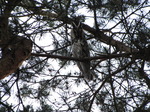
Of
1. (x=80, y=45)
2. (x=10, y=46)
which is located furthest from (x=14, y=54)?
(x=80, y=45)

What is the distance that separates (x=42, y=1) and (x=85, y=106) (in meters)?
1.48

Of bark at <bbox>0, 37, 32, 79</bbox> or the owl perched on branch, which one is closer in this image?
bark at <bbox>0, 37, 32, 79</bbox>

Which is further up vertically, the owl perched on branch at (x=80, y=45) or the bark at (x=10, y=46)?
the owl perched on branch at (x=80, y=45)

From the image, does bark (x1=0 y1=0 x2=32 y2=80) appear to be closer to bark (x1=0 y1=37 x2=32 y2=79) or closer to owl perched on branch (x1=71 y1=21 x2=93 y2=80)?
bark (x1=0 y1=37 x2=32 y2=79)

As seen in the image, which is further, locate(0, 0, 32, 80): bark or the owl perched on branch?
the owl perched on branch

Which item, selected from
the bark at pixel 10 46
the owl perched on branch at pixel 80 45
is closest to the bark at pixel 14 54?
the bark at pixel 10 46

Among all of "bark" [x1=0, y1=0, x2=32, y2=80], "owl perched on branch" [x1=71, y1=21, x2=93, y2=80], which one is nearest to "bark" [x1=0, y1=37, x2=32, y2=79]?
"bark" [x1=0, y1=0, x2=32, y2=80]

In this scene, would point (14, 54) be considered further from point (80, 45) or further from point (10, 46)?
point (80, 45)

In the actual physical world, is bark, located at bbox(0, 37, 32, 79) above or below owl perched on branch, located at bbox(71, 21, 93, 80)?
below

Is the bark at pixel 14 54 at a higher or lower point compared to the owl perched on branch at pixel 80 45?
lower

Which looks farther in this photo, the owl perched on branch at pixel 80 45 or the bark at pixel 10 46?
the owl perched on branch at pixel 80 45

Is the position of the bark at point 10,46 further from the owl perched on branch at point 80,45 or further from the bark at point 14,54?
the owl perched on branch at point 80,45

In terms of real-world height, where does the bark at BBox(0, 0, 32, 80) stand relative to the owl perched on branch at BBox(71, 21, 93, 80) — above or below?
below

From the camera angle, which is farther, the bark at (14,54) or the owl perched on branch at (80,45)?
the owl perched on branch at (80,45)
